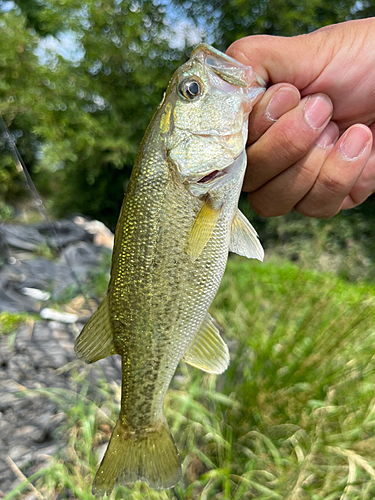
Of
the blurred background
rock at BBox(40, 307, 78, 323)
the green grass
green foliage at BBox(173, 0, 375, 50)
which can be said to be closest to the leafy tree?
the blurred background

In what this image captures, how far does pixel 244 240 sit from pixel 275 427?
4.58 ft

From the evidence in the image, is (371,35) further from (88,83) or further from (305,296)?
(88,83)

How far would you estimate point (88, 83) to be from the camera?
852cm

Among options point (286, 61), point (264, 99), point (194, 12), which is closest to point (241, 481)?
point (264, 99)

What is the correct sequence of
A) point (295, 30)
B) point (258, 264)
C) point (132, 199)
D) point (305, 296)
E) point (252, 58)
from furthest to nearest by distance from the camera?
point (295, 30)
point (258, 264)
point (305, 296)
point (252, 58)
point (132, 199)

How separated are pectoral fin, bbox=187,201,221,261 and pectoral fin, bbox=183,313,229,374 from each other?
295 mm

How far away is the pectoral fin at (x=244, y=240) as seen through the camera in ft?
5.09

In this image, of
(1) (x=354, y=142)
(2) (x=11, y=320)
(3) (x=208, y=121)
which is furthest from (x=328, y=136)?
(2) (x=11, y=320)

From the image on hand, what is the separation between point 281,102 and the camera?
1.63 m

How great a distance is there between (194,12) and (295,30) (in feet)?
7.36

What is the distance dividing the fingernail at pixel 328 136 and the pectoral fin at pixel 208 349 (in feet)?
3.22

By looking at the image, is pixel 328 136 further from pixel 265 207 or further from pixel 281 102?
pixel 265 207

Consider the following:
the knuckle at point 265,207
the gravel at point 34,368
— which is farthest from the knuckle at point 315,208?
the gravel at point 34,368

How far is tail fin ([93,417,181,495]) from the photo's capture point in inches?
57.4
